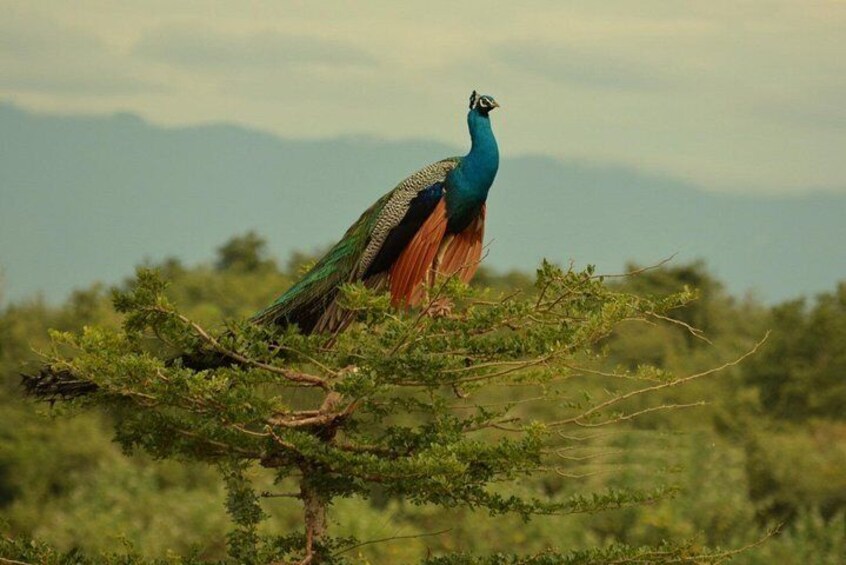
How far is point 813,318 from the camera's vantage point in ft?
158

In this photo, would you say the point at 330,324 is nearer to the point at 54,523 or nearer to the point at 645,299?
the point at 645,299

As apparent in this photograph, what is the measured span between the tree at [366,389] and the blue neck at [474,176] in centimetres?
141

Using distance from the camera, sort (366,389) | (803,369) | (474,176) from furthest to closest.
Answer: (803,369) < (474,176) < (366,389)

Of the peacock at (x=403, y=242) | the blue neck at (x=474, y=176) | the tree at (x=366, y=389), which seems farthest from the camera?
the blue neck at (x=474, y=176)

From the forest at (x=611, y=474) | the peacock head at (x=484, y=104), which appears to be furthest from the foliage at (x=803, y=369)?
the peacock head at (x=484, y=104)

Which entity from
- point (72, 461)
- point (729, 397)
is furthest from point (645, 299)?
point (729, 397)

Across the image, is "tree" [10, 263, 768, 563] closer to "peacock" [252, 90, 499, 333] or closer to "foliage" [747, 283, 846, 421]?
"peacock" [252, 90, 499, 333]

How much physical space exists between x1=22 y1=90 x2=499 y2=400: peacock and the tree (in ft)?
2.69

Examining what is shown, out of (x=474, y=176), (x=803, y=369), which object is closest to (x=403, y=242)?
(x=474, y=176)

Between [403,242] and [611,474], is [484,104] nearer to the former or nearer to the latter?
[403,242]

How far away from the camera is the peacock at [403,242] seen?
12.2 metres

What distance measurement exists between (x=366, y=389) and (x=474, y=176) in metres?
2.97

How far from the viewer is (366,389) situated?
32.7 ft

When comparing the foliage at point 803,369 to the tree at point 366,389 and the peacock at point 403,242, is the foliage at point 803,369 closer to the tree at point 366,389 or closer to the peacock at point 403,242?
the peacock at point 403,242
